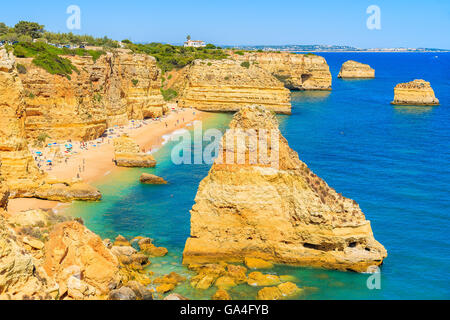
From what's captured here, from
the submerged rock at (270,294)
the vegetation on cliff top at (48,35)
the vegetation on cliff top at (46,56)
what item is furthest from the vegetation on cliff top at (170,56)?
the submerged rock at (270,294)

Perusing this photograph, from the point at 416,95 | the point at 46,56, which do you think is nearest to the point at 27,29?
the point at 46,56

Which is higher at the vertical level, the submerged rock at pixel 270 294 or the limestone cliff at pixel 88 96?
the limestone cliff at pixel 88 96

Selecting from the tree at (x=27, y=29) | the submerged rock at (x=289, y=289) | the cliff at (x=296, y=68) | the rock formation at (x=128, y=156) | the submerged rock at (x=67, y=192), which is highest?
the tree at (x=27, y=29)

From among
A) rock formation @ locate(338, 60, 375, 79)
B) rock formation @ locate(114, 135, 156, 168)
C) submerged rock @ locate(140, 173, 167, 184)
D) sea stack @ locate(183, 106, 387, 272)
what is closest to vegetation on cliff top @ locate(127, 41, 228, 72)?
rock formation @ locate(114, 135, 156, 168)

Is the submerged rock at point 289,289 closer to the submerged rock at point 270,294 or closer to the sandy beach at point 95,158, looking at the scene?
the submerged rock at point 270,294

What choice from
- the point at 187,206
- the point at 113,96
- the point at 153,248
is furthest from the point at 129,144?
the point at 153,248

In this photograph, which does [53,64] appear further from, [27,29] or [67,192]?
[27,29]
